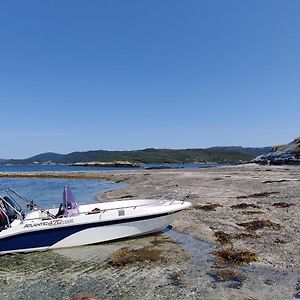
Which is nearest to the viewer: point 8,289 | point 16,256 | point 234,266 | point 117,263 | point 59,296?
point 59,296

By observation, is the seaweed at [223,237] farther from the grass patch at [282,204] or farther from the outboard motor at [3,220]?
the outboard motor at [3,220]

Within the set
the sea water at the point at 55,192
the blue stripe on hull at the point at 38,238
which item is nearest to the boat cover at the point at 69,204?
the blue stripe on hull at the point at 38,238

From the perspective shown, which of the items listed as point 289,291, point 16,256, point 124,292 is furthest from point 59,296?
point 289,291

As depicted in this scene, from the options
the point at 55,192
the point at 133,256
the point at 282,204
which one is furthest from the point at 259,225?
the point at 55,192

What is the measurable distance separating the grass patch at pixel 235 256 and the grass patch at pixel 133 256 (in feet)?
6.50

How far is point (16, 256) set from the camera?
39.0 ft

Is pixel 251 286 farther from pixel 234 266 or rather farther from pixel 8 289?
pixel 8 289

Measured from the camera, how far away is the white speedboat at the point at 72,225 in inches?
476

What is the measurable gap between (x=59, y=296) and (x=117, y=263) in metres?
2.60

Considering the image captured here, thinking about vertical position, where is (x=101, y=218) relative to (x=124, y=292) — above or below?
above

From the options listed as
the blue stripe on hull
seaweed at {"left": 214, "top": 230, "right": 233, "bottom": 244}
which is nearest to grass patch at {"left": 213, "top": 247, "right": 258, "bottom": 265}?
seaweed at {"left": 214, "top": 230, "right": 233, "bottom": 244}

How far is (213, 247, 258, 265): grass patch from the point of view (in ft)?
34.1

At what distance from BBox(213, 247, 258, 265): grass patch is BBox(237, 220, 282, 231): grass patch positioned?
3.15m

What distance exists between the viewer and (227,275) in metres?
9.27
